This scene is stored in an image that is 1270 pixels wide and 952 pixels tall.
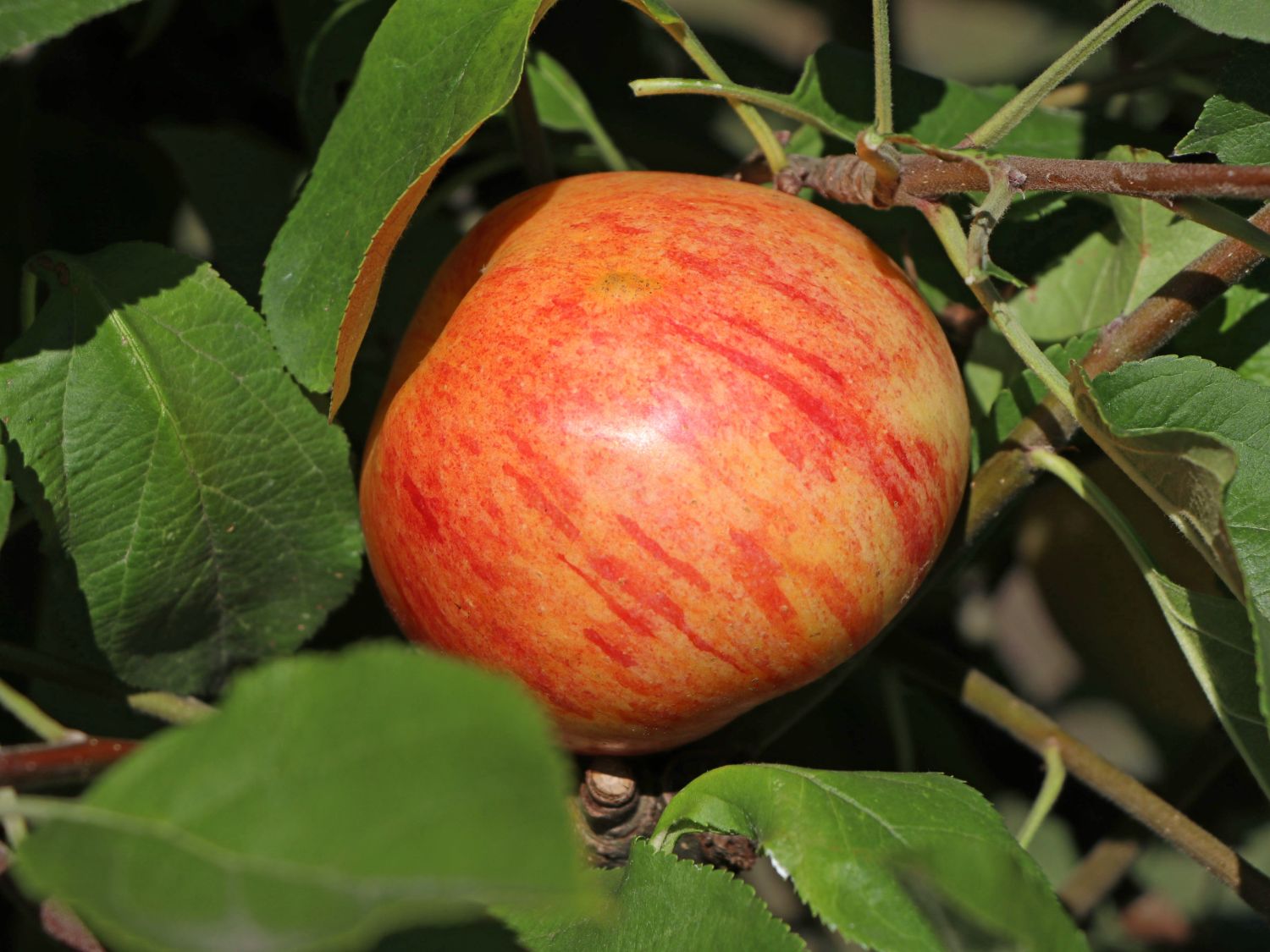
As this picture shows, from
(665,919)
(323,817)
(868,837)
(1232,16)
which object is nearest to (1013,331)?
(1232,16)

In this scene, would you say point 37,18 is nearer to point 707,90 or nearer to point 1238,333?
point 707,90

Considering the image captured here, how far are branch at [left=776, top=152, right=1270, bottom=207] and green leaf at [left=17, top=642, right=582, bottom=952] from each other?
20.0 inches

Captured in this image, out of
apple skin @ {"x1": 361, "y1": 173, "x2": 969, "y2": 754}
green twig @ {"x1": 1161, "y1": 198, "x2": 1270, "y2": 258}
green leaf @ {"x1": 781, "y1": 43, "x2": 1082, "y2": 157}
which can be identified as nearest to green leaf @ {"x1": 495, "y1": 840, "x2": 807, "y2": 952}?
apple skin @ {"x1": 361, "y1": 173, "x2": 969, "y2": 754}

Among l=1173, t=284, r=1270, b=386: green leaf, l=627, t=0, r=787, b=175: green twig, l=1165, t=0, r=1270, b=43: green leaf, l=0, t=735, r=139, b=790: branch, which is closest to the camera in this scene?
l=0, t=735, r=139, b=790: branch

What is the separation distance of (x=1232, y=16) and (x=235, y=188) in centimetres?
94

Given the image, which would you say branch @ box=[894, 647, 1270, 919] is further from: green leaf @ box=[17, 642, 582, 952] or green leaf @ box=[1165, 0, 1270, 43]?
green leaf @ box=[17, 642, 582, 952]

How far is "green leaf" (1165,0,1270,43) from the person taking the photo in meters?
0.85

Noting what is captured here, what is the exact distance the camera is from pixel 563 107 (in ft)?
4.37

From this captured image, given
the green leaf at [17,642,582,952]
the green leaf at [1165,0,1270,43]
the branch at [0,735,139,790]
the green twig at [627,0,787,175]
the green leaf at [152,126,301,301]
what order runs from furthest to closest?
the green leaf at [152,126,301,301]
the green twig at [627,0,787,175]
the green leaf at [1165,0,1270,43]
the branch at [0,735,139,790]
the green leaf at [17,642,582,952]

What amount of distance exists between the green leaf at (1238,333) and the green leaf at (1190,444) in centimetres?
22

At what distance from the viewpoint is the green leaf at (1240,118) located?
949 millimetres

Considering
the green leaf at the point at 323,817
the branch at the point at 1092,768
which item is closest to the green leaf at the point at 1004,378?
the branch at the point at 1092,768

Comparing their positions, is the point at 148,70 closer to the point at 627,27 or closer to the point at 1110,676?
the point at 627,27

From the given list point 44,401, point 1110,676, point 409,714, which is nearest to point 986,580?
point 1110,676
